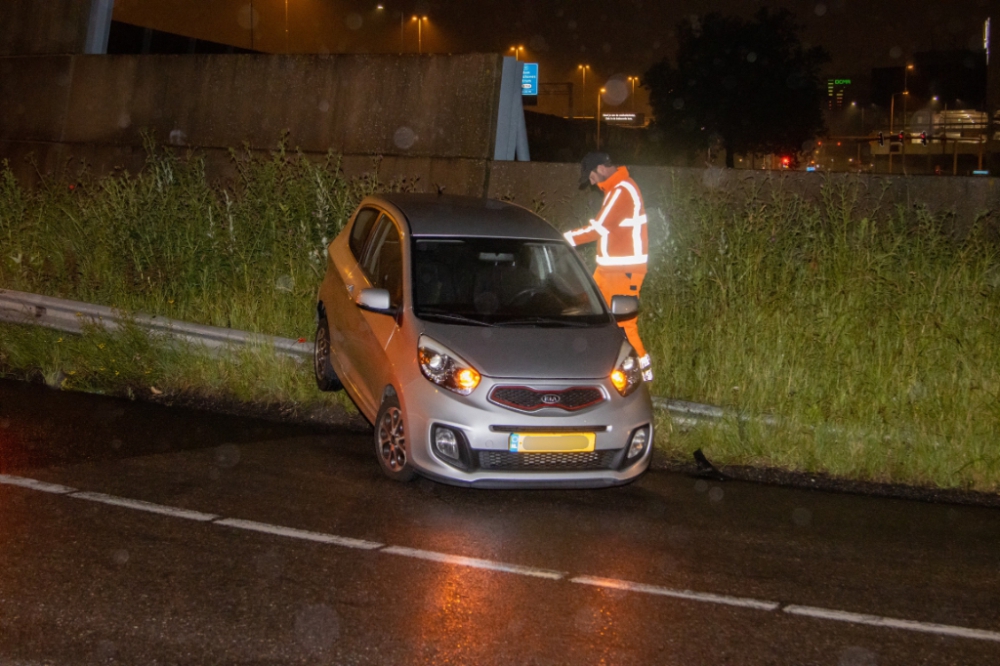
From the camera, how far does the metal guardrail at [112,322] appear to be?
9.85 meters

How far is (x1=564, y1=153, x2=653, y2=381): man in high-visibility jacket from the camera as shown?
31.4 feet

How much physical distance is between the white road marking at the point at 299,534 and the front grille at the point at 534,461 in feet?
3.21

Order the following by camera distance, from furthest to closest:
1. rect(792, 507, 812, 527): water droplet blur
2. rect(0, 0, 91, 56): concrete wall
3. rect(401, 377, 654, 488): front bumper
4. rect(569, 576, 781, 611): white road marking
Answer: rect(0, 0, 91, 56): concrete wall → rect(792, 507, 812, 527): water droplet blur → rect(401, 377, 654, 488): front bumper → rect(569, 576, 781, 611): white road marking

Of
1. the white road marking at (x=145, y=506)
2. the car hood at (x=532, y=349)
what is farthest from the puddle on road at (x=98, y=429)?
the car hood at (x=532, y=349)

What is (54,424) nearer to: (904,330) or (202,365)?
(202,365)

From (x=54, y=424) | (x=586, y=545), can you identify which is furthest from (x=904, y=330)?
(x=54, y=424)

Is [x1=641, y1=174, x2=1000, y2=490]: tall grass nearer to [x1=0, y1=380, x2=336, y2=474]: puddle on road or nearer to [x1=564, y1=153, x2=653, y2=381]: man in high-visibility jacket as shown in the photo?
[x1=564, y1=153, x2=653, y2=381]: man in high-visibility jacket

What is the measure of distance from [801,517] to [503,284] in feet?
8.35

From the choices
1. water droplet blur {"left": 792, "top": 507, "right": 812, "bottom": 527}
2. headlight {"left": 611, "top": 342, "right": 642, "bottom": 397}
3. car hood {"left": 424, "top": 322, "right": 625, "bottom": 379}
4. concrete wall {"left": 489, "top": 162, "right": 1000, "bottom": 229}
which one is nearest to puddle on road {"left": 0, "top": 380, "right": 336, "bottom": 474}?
car hood {"left": 424, "top": 322, "right": 625, "bottom": 379}

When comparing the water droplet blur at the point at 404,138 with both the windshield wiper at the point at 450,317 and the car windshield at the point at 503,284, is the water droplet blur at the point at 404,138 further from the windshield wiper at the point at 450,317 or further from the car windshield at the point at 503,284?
the windshield wiper at the point at 450,317

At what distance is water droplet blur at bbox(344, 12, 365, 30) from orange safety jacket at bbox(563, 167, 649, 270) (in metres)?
34.3

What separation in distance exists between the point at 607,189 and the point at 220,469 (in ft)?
13.2

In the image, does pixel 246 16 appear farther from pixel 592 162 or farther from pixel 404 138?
pixel 592 162

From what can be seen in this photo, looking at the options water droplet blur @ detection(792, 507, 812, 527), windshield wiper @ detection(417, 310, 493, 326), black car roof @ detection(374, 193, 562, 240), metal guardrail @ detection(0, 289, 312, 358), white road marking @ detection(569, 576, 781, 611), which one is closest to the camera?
white road marking @ detection(569, 576, 781, 611)
